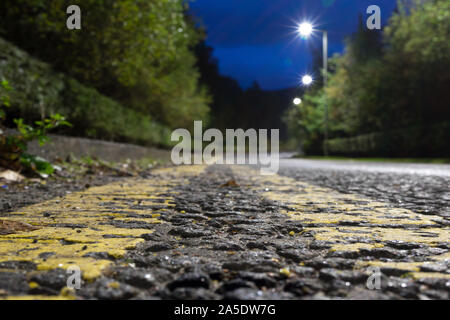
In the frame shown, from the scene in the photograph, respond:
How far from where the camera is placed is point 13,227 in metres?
1.98

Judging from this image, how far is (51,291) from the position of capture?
1.11 meters

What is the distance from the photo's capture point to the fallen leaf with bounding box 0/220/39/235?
6.26ft

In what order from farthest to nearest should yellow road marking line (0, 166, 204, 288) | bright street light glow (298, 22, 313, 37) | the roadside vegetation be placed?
bright street light glow (298, 22, 313, 37) < the roadside vegetation < yellow road marking line (0, 166, 204, 288)

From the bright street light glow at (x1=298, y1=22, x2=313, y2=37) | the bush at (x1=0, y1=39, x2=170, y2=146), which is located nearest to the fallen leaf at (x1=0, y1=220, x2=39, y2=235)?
the bush at (x1=0, y1=39, x2=170, y2=146)

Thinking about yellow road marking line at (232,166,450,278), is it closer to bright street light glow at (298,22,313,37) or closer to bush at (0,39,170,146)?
bush at (0,39,170,146)

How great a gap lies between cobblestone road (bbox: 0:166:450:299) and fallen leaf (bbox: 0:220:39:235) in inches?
0.8

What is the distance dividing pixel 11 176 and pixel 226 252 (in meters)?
3.95

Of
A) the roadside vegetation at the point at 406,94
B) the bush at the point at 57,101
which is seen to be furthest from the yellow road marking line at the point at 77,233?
the roadside vegetation at the point at 406,94

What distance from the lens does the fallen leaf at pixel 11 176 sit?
4.37m
